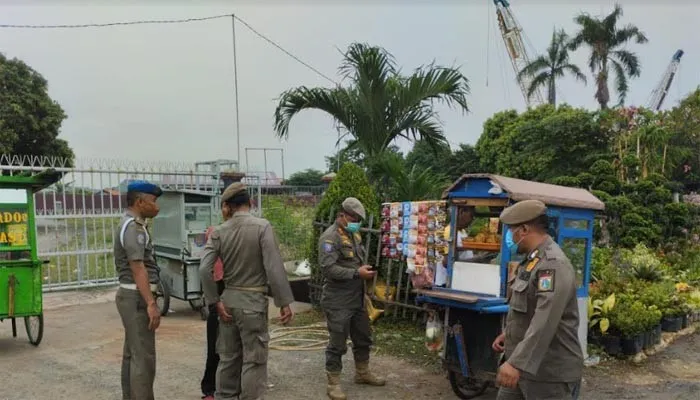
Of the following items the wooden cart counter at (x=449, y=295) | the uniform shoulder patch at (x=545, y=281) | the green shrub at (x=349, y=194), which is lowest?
the wooden cart counter at (x=449, y=295)

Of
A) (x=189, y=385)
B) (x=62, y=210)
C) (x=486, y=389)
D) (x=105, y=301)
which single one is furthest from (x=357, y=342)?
(x=62, y=210)

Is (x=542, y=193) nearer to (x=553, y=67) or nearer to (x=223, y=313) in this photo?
(x=223, y=313)

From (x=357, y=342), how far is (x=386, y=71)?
201 inches

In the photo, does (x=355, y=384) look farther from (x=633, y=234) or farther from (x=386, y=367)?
(x=633, y=234)

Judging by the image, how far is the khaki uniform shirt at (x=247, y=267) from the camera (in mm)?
4191

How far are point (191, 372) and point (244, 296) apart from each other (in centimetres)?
204

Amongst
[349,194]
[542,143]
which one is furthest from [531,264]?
[542,143]

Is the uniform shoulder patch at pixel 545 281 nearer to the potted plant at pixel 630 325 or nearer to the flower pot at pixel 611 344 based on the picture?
the potted plant at pixel 630 325

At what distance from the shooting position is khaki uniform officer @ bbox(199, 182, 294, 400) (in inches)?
164

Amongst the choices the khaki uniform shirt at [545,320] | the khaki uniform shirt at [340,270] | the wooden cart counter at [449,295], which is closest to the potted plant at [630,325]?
the wooden cart counter at [449,295]

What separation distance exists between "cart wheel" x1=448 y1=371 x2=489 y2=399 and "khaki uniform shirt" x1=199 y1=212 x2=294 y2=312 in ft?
6.08

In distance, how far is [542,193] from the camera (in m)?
5.16

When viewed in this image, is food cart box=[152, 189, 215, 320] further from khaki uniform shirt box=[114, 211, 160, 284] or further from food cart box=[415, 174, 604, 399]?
food cart box=[415, 174, 604, 399]

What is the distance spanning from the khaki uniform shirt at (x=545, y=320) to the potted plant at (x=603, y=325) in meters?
3.81
